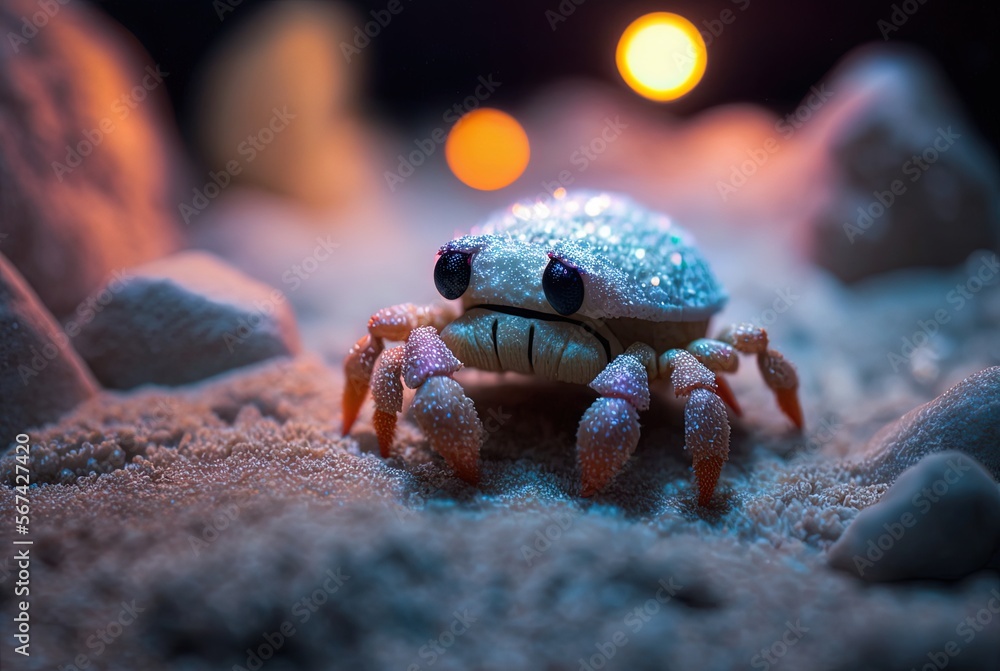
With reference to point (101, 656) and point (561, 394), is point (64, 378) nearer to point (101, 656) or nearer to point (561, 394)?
point (101, 656)

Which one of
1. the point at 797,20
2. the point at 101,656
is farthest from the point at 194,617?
the point at 797,20

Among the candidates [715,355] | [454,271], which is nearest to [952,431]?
[715,355]

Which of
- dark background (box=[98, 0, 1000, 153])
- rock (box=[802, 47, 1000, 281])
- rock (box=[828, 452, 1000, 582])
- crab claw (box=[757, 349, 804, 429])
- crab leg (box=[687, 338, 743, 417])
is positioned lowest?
rock (box=[828, 452, 1000, 582])

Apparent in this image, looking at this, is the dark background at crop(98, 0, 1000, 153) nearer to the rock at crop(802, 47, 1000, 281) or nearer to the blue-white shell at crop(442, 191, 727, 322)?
the rock at crop(802, 47, 1000, 281)

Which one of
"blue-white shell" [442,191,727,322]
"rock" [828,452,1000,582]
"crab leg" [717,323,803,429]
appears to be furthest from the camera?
"crab leg" [717,323,803,429]

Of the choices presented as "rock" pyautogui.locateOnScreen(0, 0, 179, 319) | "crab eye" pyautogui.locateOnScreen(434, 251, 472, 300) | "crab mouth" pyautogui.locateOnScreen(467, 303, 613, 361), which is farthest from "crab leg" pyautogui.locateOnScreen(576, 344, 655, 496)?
"rock" pyautogui.locateOnScreen(0, 0, 179, 319)

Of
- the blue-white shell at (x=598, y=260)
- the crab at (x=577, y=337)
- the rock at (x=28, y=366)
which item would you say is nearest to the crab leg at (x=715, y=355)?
the crab at (x=577, y=337)

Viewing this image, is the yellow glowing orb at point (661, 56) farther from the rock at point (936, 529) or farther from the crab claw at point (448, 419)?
the rock at point (936, 529)
